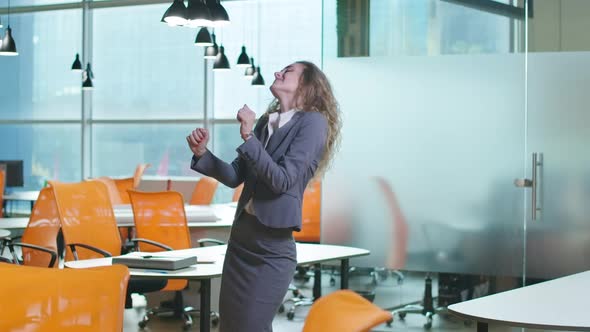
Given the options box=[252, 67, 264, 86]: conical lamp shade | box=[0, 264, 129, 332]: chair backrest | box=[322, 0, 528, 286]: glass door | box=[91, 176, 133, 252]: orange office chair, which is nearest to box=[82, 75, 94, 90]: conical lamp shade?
box=[252, 67, 264, 86]: conical lamp shade

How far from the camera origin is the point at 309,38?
40.3 feet

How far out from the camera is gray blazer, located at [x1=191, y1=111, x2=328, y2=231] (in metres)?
2.84

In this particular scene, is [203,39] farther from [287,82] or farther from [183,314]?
[287,82]

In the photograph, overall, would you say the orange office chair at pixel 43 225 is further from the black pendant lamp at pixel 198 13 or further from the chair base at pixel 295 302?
the chair base at pixel 295 302

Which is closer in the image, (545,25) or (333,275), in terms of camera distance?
(545,25)

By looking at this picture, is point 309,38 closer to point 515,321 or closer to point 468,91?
point 468,91

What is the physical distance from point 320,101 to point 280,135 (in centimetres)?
21

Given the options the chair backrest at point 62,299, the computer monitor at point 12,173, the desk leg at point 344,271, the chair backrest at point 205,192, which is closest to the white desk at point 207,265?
the desk leg at point 344,271

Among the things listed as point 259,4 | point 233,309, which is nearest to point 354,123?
point 233,309

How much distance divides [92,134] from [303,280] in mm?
6349

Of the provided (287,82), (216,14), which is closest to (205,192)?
(216,14)

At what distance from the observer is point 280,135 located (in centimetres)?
304

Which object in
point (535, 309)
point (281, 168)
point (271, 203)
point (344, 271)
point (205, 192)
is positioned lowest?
point (344, 271)

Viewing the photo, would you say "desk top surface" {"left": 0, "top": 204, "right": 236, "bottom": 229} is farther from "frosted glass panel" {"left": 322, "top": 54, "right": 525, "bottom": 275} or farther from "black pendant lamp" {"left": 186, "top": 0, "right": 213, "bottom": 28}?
"black pendant lamp" {"left": 186, "top": 0, "right": 213, "bottom": 28}
